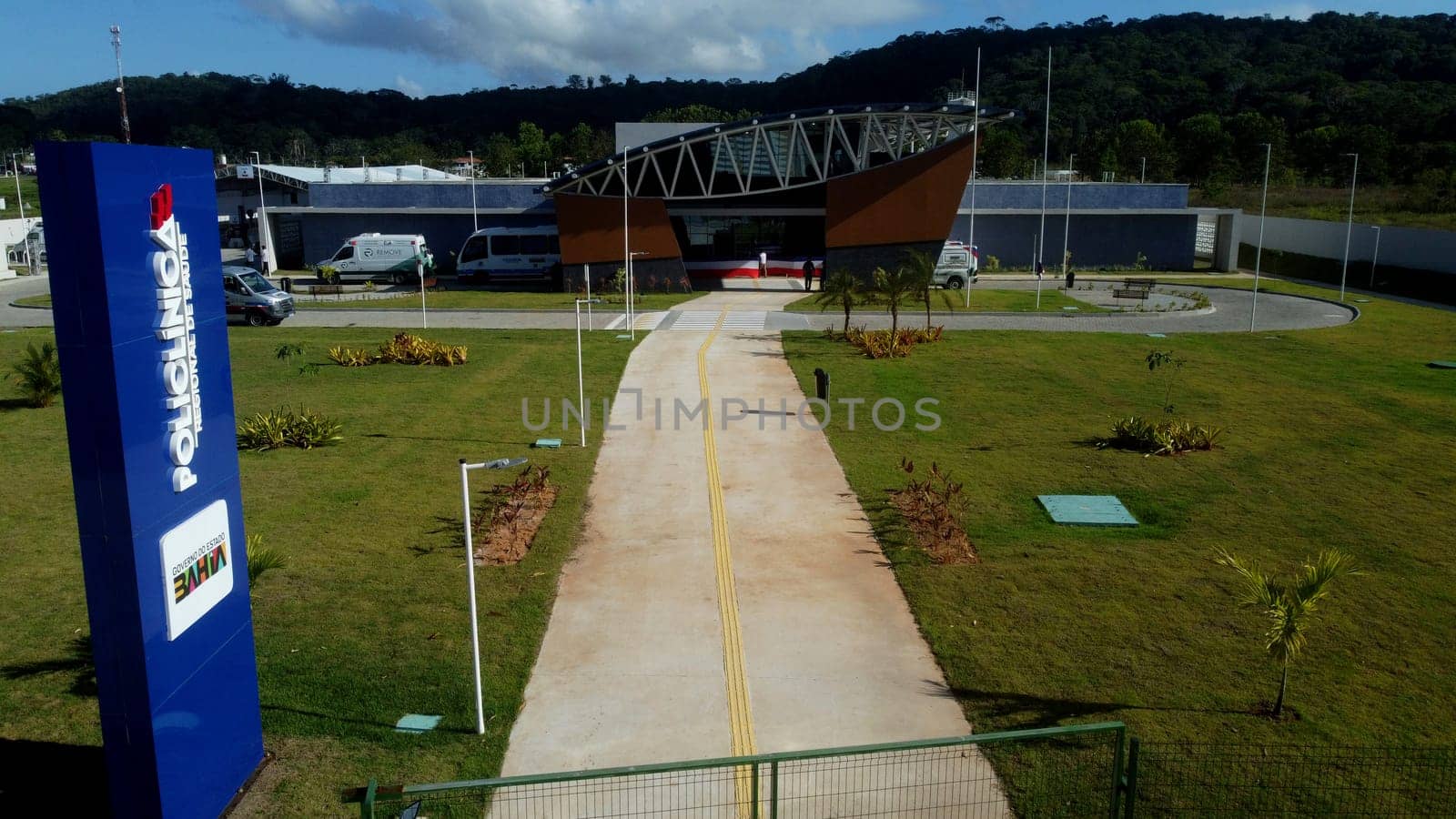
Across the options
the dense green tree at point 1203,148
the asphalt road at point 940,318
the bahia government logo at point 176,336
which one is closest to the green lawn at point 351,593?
the bahia government logo at point 176,336

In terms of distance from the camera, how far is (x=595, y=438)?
750 inches

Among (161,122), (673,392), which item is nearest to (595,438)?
(673,392)

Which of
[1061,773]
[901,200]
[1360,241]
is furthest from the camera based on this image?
[1360,241]

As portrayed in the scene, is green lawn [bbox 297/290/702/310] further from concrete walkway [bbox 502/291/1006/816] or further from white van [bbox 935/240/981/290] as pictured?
concrete walkway [bbox 502/291/1006/816]

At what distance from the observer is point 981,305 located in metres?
37.9

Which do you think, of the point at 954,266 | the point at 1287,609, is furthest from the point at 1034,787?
the point at 954,266

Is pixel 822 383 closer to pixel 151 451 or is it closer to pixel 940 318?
pixel 151 451

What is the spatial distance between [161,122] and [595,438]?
372 ft

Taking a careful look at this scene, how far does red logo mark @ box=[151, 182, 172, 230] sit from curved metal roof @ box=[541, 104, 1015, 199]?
30.6 meters

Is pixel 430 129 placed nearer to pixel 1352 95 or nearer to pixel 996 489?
pixel 1352 95

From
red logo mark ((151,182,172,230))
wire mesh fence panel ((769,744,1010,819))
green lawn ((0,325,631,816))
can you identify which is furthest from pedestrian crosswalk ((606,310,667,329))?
red logo mark ((151,182,172,230))

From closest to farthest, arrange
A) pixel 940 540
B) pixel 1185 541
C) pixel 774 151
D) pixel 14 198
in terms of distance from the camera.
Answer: pixel 940 540 < pixel 1185 541 < pixel 774 151 < pixel 14 198

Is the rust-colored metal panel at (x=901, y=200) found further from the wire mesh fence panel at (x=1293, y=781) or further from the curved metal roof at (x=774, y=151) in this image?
the wire mesh fence panel at (x=1293, y=781)

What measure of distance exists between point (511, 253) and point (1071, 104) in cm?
7079
